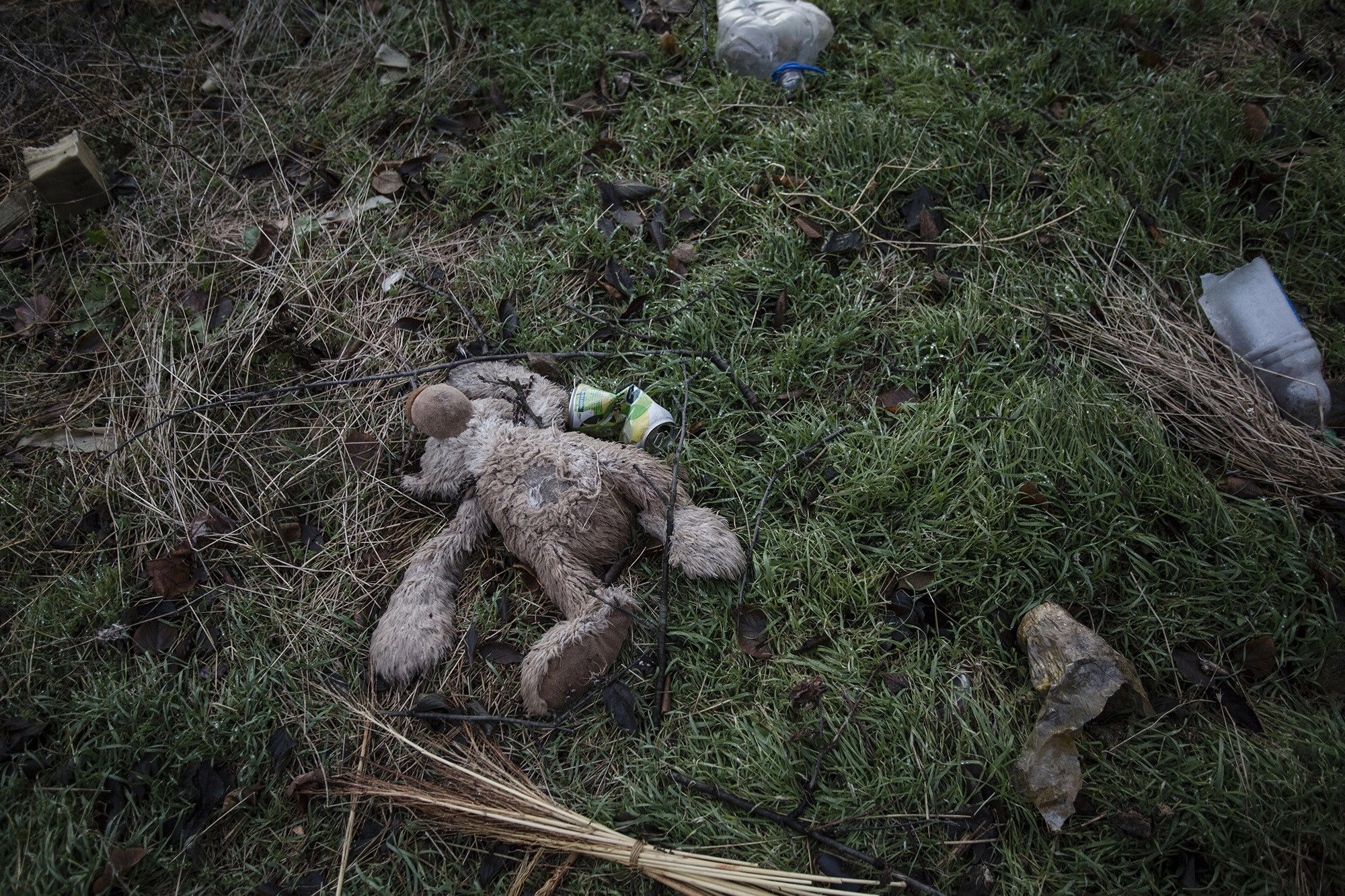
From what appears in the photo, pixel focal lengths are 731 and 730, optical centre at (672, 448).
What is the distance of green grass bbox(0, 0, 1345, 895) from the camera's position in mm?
2016

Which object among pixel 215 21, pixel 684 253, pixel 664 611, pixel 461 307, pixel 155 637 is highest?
pixel 215 21

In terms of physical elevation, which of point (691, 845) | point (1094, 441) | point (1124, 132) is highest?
point (1124, 132)

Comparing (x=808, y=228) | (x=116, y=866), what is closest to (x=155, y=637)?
(x=116, y=866)

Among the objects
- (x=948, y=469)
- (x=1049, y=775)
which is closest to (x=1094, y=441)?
(x=948, y=469)

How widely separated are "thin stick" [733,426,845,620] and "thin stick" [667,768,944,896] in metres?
0.49

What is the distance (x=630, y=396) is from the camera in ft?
8.37

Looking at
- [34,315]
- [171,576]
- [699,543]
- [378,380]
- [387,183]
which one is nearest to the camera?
[699,543]

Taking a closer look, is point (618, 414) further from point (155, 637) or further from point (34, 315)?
point (34, 315)

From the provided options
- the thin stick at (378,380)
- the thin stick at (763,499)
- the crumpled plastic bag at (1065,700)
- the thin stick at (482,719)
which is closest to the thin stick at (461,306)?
the thin stick at (378,380)

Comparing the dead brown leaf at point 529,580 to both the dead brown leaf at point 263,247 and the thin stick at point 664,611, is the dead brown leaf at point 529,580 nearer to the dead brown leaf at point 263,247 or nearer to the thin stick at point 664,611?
the thin stick at point 664,611

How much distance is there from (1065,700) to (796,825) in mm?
806

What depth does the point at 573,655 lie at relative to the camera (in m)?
2.09

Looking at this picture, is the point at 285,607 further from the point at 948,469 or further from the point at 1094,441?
the point at 1094,441

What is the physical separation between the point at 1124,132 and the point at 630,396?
241 cm
